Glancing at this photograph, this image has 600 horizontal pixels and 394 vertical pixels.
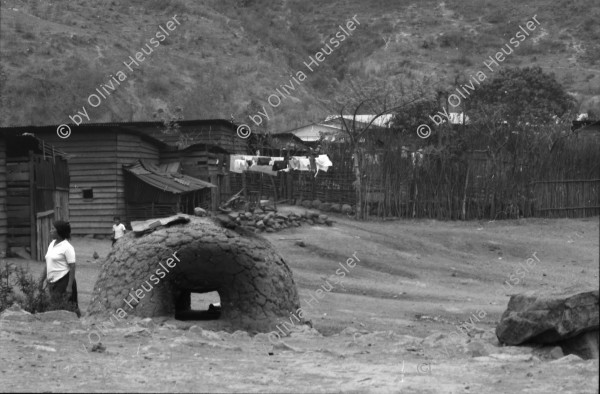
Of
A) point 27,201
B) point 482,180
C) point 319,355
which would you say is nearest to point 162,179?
point 27,201

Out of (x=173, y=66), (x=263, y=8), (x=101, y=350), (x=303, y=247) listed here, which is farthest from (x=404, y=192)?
(x=263, y=8)

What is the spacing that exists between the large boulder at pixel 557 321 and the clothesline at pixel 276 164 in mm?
19686

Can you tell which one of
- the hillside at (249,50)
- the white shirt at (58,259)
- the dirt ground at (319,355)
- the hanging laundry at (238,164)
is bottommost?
the dirt ground at (319,355)

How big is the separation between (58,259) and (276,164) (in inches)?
720

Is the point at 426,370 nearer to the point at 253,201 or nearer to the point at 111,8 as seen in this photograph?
the point at 253,201

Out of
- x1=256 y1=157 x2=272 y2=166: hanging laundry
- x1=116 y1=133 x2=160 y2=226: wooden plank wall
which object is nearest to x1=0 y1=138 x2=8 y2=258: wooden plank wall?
x1=116 y1=133 x2=160 y2=226: wooden plank wall

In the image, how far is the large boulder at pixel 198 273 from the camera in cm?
1138

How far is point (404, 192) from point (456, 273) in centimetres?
807

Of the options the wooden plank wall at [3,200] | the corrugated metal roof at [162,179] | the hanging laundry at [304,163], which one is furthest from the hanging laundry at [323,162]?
the wooden plank wall at [3,200]

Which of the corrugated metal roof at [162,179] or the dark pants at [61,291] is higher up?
the corrugated metal roof at [162,179]

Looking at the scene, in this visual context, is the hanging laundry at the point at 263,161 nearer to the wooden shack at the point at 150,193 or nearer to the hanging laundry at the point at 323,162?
the hanging laundry at the point at 323,162

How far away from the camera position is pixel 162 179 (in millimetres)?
28234

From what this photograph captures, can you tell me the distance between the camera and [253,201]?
98.9 ft

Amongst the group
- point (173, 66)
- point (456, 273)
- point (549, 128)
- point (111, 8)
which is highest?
point (111, 8)
